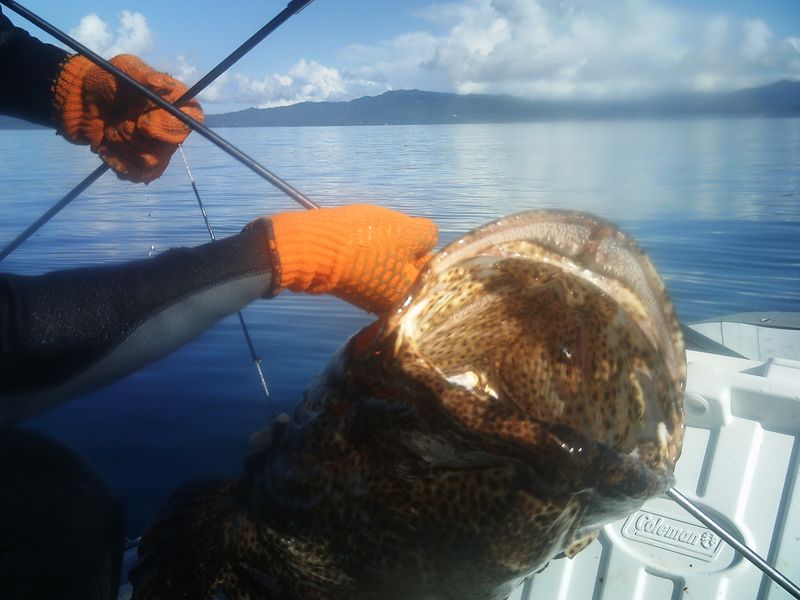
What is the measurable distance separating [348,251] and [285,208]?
910cm

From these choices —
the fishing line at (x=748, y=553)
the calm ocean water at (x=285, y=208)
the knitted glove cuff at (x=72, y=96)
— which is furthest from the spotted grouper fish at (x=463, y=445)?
the calm ocean water at (x=285, y=208)

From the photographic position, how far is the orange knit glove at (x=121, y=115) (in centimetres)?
254

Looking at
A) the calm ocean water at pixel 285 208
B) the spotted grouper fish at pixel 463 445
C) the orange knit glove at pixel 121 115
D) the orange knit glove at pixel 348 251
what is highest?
the orange knit glove at pixel 121 115

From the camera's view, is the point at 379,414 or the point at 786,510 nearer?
the point at 379,414

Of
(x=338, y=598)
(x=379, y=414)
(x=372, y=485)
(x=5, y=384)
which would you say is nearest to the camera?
(x=379, y=414)

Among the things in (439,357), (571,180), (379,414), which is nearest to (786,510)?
(439,357)

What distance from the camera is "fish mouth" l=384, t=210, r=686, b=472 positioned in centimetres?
110

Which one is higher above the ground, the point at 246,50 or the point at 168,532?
the point at 246,50

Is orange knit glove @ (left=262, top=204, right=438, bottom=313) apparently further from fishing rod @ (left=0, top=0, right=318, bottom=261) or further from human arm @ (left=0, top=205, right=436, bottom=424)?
fishing rod @ (left=0, top=0, right=318, bottom=261)

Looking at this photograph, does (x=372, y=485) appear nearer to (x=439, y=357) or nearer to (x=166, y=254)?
(x=439, y=357)

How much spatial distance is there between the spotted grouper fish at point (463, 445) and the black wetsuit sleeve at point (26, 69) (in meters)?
2.14

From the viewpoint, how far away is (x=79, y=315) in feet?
4.84

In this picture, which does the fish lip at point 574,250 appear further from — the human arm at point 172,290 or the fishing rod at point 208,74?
the fishing rod at point 208,74

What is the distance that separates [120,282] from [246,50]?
4.92 feet
